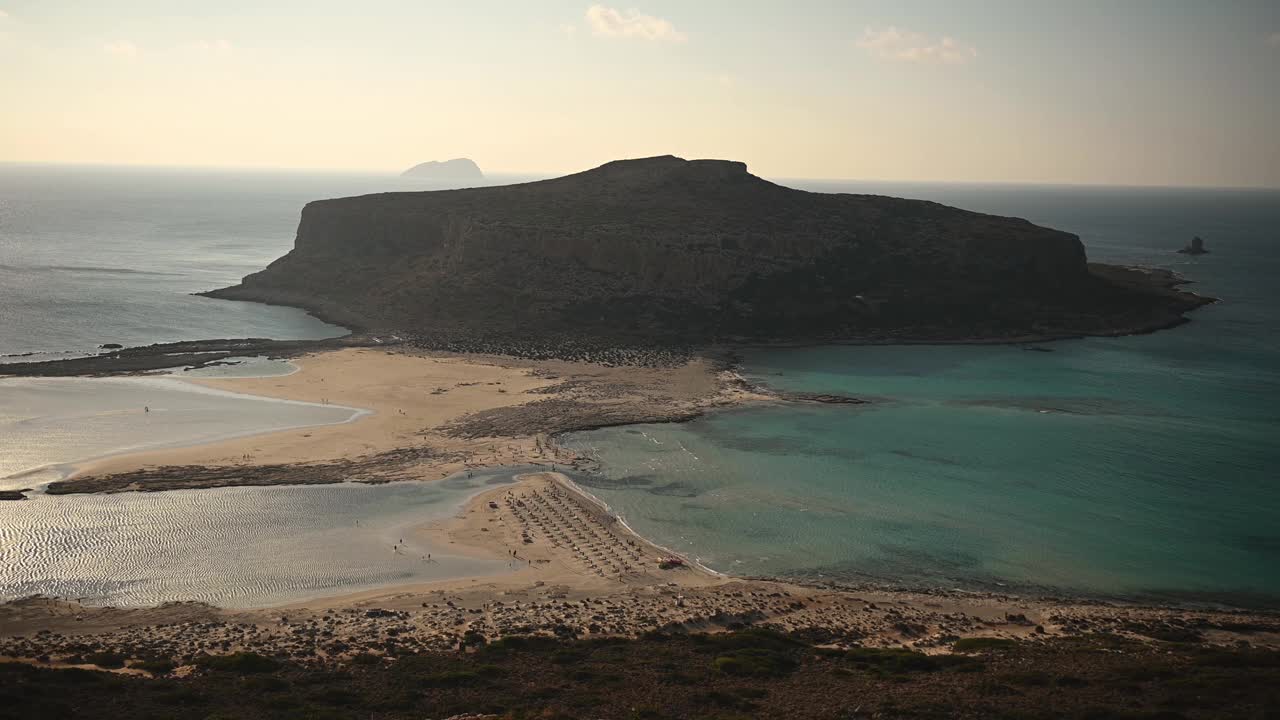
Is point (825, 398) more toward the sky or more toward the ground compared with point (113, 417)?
more toward the ground

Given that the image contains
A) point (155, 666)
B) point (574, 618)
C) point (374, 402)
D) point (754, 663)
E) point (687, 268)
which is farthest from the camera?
point (687, 268)

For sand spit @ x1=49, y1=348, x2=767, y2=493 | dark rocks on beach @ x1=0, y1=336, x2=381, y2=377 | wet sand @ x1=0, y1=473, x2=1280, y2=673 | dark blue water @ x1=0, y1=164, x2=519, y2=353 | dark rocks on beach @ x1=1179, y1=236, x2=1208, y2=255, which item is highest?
dark rocks on beach @ x1=1179, y1=236, x2=1208, y2=255

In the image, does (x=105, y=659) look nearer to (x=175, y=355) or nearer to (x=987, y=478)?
(x=987, y=478)

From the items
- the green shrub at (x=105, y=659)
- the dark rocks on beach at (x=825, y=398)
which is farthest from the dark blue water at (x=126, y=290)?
the green shrub at (x=105, y=659)

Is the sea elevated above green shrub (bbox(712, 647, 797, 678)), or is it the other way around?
the sea

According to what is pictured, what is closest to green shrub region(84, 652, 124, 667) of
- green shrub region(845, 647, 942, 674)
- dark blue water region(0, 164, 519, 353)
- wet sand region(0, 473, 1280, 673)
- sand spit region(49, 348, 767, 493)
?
wet sand region(0, 473, 1280, 673)

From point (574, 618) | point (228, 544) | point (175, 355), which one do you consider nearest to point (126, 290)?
point (175, 355)

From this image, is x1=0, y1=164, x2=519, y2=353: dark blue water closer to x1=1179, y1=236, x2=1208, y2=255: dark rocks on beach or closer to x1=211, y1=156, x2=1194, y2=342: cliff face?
x1=211, y1=156, x2=1194, y2=342: cliff face
